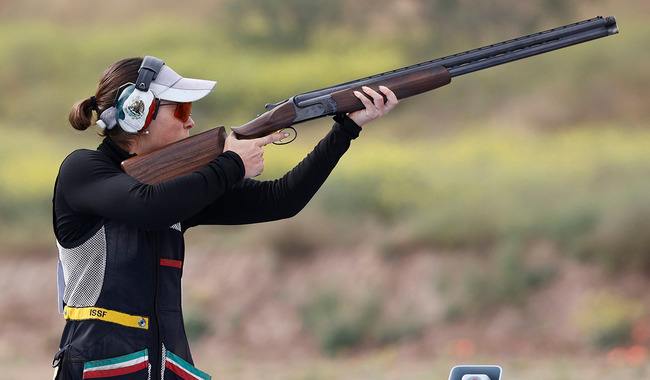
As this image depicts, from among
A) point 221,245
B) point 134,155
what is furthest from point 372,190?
point 134,155

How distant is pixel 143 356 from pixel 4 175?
280 inches

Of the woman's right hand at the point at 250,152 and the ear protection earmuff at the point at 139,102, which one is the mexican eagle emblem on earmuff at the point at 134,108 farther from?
the woman's right hand at the point at 250,152

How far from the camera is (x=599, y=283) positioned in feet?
23.8

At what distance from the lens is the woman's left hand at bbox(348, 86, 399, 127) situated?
2545 millimetres

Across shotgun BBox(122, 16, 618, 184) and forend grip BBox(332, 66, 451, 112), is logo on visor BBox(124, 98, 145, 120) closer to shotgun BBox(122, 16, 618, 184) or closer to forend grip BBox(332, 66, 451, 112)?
shotgun BBox(122, 16, 618, 184)

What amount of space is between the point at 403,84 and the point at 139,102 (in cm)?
90

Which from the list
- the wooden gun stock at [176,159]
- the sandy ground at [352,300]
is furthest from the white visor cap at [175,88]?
the sandy ground at [352,300]

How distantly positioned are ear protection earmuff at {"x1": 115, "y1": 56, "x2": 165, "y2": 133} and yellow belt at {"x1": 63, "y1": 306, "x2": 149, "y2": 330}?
1.54ft

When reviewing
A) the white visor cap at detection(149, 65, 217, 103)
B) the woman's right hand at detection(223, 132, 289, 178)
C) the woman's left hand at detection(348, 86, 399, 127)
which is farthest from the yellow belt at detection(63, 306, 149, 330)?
the woman's left hand at detection(348, 86, 399, 127)

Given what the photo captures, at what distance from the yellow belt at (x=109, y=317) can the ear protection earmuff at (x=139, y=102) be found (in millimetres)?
471

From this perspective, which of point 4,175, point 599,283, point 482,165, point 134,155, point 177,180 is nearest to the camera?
point 177,180

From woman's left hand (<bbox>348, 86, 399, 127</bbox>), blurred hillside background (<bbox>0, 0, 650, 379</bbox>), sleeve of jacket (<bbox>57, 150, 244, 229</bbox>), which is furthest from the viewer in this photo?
blurred hillside background (<bbox>0, 0, 650, 379</bbox>)

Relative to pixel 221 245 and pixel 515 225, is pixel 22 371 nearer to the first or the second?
pixel 221 245

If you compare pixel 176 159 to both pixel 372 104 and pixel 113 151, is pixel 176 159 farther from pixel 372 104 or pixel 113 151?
pixel 372 104
